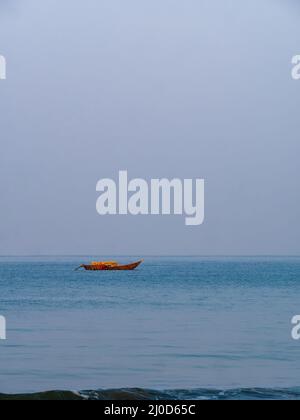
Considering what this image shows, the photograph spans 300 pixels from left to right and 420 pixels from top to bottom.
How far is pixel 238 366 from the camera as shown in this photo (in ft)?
22.5

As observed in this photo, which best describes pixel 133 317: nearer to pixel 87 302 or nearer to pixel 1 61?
pixel 87 302

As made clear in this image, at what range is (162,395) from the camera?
6.51 metres

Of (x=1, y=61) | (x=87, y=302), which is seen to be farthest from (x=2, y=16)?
(x=87, y=302)

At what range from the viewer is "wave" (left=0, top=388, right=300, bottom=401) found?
21.1 ft

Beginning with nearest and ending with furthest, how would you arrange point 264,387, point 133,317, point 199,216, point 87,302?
point 264,387
point 199,216
point 133,317
point 87,302

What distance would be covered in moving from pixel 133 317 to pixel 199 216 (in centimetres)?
150
